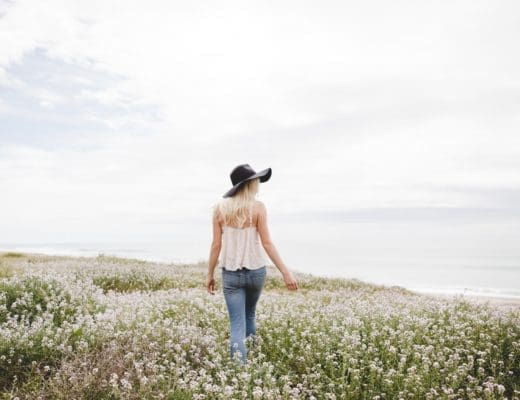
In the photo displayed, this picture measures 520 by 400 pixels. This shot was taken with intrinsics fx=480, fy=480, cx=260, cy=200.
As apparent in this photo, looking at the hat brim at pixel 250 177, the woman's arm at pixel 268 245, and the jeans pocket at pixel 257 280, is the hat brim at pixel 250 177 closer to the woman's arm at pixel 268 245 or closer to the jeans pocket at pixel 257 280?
the woman's arm at pixel 268 245

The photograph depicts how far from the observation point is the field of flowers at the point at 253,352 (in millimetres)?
5172

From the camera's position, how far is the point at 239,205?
6078 millimetres

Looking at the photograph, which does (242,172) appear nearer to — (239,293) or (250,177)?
(250,177)

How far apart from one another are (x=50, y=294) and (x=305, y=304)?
5084 millimetres

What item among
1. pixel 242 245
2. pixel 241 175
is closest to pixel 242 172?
pixel 241 175

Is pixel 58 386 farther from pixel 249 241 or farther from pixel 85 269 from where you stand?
pixel 85 269

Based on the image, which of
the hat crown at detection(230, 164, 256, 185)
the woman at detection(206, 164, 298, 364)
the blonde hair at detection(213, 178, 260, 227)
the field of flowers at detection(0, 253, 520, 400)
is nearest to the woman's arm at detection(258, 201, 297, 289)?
the woman at detection(206, 164, 298, 364)

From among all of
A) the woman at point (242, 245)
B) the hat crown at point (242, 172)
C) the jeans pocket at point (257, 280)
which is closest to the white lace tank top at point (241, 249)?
the woman at point (242, 245)

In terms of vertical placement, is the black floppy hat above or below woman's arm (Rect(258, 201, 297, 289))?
above

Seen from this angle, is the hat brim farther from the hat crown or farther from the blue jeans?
the blue jeans

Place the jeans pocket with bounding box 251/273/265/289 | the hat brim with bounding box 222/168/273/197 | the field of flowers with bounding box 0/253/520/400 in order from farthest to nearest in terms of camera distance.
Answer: the jeans pocket with bounding box 251/273/265/289 → the hat brim with bounding box 222/168/273/197 → the field of flowers with bounding box 0/253/520/400

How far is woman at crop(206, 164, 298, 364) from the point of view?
6.07 m

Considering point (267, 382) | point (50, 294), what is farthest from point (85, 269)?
point (267, 382)

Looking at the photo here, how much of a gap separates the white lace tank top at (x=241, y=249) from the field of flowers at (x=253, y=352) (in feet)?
3.79
